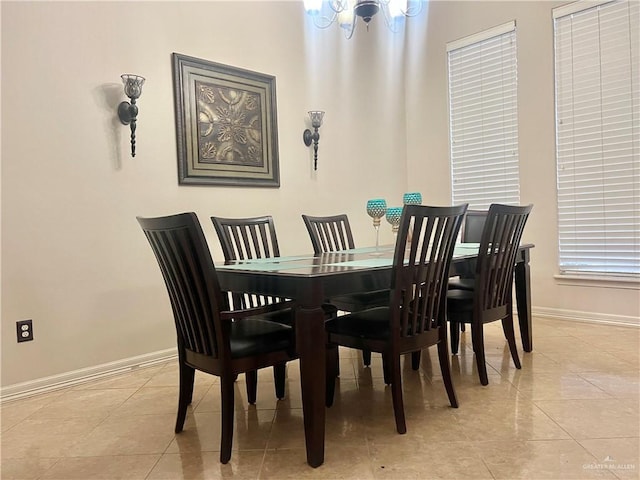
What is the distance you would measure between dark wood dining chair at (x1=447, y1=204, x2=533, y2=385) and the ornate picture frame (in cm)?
185

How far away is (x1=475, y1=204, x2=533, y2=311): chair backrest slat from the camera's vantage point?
2.40 meters

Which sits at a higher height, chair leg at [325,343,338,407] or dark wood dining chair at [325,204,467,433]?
dark wood dining chair at [325,204,467,433]

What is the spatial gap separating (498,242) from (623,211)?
1.87 meters

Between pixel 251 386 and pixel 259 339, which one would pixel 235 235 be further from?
pixel 259 339

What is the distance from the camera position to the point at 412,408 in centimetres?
218

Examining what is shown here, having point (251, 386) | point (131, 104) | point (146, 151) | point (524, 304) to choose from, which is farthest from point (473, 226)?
point (131, 104)

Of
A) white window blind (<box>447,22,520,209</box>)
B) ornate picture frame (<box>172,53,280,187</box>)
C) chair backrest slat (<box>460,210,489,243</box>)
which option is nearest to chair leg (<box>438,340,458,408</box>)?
chair backrest slat (<box>460,210,489,243</box>)

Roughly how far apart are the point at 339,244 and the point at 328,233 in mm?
245

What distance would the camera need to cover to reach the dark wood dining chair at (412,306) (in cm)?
188

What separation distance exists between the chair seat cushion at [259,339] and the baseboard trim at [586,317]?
9.93ft

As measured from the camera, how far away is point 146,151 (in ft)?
10.0

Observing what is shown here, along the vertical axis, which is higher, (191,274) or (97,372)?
(191,274)

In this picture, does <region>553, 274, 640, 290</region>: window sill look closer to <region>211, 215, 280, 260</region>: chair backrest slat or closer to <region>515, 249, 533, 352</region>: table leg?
<region>515, 249, 533, 352</region>: table leg

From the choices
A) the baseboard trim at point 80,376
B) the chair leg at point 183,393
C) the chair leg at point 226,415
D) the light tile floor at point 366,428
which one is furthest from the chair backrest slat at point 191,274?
the baseboard trim at point 80,376
